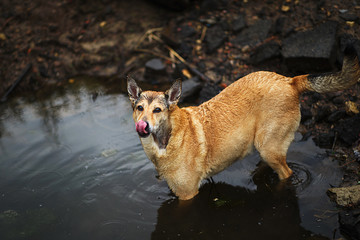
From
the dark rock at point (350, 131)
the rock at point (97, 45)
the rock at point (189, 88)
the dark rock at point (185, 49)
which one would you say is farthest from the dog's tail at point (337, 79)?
the rock at point (97, 45)

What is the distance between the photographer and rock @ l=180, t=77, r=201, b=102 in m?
8.44

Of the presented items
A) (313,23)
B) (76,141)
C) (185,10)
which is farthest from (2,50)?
(313,23)

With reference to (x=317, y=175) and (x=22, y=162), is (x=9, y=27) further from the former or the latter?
(x=317, y=175)

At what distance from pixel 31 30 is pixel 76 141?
5684mm

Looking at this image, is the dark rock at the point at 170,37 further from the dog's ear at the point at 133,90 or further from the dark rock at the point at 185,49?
the dog's ear at the point at 133,90

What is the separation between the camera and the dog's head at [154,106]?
4.55m

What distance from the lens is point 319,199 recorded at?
5414 mm

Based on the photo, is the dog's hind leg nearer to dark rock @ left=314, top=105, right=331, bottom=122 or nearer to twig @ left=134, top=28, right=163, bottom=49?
dark rock @ left=314, top=105, right=331, bottom=122

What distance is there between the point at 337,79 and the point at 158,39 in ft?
21.7

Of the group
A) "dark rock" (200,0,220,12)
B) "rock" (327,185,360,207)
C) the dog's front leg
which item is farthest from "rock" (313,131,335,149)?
"dark rock" (200,0,220,12)

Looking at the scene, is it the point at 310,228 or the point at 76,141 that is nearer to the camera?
the point at 310,228

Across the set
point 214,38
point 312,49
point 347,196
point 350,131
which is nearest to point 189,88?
point 214,38

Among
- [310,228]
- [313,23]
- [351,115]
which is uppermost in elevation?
[313,23]

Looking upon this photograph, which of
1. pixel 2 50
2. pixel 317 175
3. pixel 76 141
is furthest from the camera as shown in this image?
pixel 2 50
